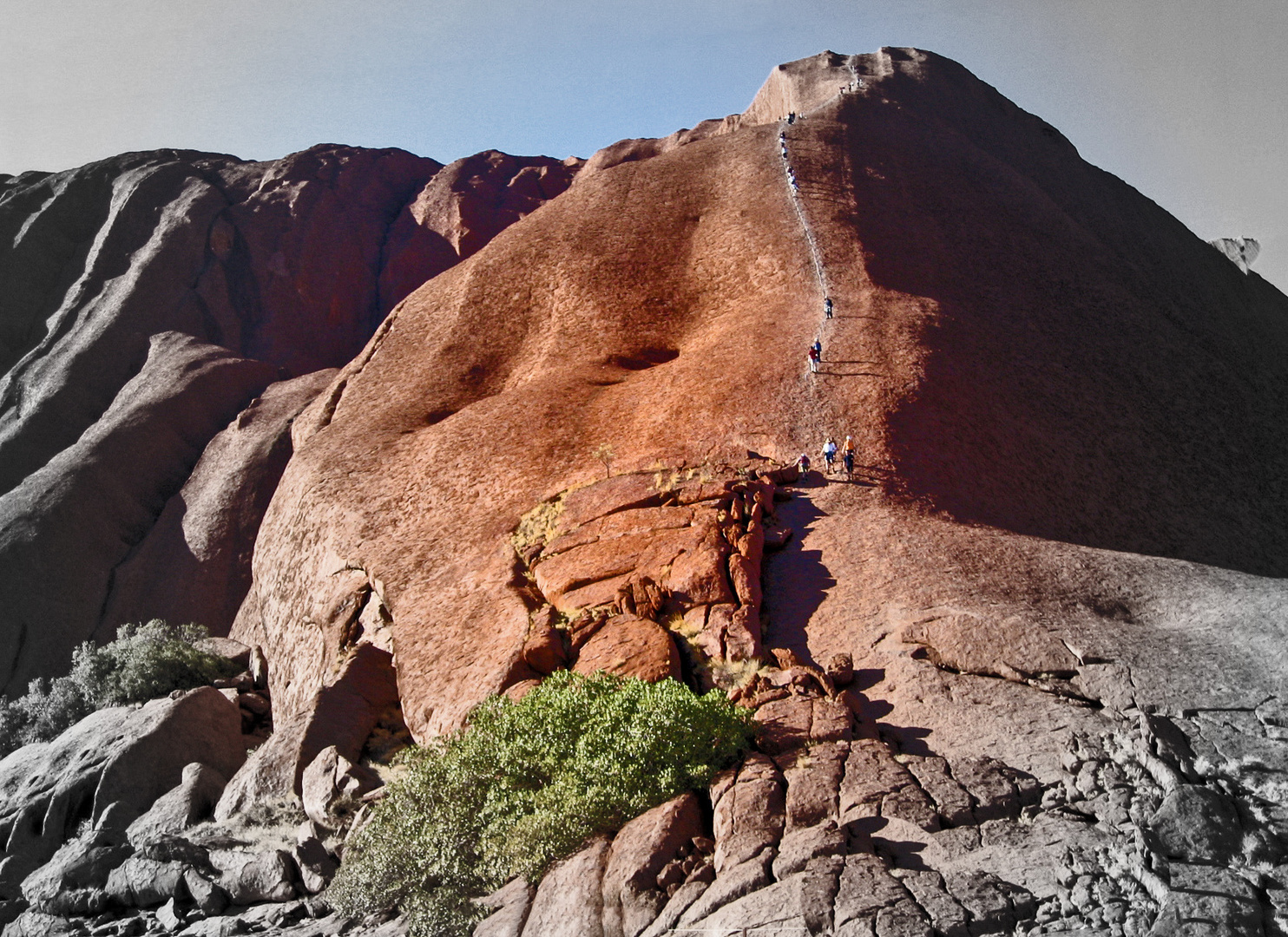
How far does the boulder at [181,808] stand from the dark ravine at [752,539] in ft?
0.43

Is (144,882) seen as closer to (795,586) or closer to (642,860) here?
(642,860)

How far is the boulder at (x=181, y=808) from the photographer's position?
20.5m

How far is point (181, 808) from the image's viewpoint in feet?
68.0

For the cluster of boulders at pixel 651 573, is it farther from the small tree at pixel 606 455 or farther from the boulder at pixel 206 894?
the boulder at pixel 206 894

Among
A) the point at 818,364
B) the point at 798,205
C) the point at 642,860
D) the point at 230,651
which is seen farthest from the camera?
the point at 798,205

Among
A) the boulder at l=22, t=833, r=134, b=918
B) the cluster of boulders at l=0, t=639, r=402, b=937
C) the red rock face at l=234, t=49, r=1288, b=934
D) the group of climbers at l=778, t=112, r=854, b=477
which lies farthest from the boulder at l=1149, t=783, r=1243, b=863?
the boulder at l=22, t=833, r=134, b=918

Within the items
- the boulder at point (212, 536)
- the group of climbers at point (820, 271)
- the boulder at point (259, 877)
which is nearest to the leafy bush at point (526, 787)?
the boulder at point (259, 877)

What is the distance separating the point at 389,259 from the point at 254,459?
88.8ft

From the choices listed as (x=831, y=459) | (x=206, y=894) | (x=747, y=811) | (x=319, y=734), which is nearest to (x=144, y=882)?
(x=206, y=894)

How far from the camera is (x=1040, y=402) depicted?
104 ft

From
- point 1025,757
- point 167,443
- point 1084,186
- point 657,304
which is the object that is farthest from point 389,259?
point 1025,757

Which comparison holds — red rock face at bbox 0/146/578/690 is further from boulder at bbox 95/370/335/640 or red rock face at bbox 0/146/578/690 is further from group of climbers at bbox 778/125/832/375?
group of climbers at bbox 778/125/832/375

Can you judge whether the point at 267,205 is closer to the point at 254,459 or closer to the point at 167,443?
the point at 167,443

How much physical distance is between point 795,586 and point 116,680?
21742 mm
